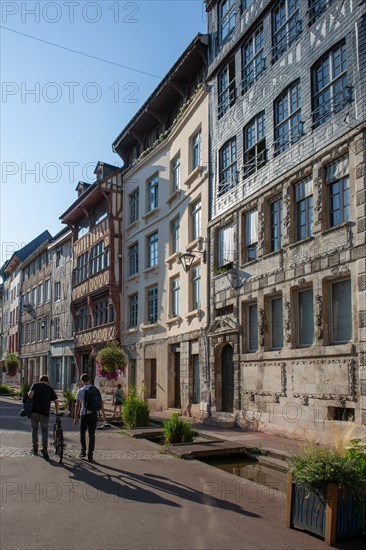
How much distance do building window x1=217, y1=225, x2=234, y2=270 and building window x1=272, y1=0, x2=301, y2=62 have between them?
214 inches

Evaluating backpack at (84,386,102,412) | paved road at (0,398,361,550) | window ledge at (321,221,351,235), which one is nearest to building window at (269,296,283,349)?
window ledge at (321,221,351,235)

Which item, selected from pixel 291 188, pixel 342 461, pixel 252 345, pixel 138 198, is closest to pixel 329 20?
pixel 291 188

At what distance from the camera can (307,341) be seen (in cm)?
1429

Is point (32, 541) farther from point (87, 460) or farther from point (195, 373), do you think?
point (195, 373)

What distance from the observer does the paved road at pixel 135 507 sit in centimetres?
585

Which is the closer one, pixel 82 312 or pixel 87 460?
pixel 87 460

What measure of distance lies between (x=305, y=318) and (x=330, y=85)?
18.9ft

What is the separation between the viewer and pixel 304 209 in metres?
14.7

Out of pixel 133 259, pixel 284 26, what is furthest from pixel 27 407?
pixel 133 259

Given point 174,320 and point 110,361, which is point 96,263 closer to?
point 110,361

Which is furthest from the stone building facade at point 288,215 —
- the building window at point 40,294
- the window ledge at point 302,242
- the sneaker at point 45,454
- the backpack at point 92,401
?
the building window at point 40,294

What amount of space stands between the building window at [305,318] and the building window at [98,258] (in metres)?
17.7

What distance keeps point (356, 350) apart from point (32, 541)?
8397mm

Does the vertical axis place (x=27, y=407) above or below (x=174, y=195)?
below
